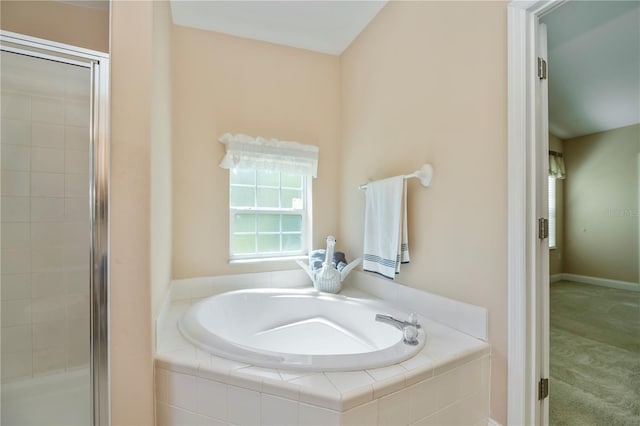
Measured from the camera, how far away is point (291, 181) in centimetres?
261

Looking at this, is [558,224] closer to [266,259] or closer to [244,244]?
[266,259]

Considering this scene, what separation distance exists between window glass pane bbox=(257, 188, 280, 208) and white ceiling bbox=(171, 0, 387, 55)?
4.41 ft

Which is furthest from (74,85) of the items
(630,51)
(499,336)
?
(630,51)

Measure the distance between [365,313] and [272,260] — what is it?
3.25 ft

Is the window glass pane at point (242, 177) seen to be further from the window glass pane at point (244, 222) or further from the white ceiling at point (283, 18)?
the white ceiling at point (283, 18)

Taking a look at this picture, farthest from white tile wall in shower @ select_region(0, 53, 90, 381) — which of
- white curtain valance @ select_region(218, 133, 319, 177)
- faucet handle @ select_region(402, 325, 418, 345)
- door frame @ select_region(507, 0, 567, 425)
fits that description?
door frame @ select_region(507, 0, 567, 425)

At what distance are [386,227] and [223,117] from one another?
5.34 ft

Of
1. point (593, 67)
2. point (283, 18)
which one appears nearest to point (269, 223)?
point (283, 18)

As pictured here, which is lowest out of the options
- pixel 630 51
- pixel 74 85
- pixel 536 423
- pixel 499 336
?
pixel 536 423

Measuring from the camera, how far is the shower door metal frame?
3.84ft

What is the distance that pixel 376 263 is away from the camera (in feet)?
6.38

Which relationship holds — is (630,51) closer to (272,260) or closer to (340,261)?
(340,261)

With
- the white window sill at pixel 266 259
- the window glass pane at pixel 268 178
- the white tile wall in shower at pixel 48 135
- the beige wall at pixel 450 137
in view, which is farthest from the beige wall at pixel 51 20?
the beige wall at pixel 450 137

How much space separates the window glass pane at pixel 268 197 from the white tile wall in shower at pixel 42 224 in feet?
4.12
